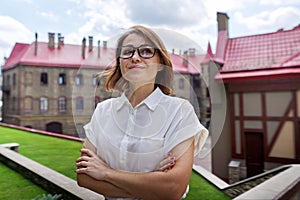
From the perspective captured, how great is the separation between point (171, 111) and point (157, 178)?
0.19 metres

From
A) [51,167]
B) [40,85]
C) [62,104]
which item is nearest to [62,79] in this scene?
[40,85]

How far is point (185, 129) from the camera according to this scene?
691 millimetres

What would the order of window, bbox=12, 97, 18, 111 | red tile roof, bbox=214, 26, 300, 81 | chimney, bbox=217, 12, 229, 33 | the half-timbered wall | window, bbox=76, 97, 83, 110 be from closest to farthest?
1. window, bbox=76, 97, 83, 110
2. the half-timbered wall
3. red tile roof, bbox=214, 26, 300, 81
4. chimney, bbox=217, 12, 229, 33
5. window, bbox=12, 97, 18, 111

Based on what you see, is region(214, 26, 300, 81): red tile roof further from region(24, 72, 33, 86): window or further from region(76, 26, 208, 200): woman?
region(24, 72, 33, 86): window

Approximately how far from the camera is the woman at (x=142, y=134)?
68 cm

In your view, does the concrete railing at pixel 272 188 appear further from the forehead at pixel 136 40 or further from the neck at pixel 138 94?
the forehead at pixel 136 40

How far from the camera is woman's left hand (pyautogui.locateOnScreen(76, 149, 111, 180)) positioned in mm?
699

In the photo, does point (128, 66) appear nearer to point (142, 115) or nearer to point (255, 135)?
point (142, 115)

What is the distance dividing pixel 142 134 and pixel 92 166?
170 mm

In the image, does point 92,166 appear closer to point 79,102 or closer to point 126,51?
point 79,102

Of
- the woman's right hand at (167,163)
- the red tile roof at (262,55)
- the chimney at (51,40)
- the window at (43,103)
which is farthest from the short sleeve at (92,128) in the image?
the chimney at (51,40)

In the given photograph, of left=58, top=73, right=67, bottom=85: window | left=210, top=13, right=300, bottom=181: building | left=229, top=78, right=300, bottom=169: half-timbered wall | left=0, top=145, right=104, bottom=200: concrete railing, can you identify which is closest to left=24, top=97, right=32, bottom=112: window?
left=58, top=73, right=67, bottom=85: window

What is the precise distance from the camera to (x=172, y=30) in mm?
752

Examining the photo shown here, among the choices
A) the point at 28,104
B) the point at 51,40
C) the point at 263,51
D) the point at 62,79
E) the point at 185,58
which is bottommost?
the point at 185,58
